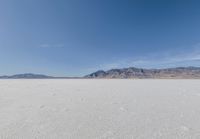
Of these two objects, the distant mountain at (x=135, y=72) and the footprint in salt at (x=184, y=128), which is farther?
the distant mountain at (x=135, y=72)

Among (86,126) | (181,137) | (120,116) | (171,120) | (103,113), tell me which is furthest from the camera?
(103,113)

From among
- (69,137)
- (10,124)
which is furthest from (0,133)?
(69,137)

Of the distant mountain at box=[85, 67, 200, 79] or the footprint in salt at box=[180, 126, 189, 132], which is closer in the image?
the footprint in salt at box=[180, 126, 189, 132]

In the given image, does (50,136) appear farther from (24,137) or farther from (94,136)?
(94,136)

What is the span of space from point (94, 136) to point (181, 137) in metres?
1.36

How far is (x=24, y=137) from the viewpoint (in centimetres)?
232

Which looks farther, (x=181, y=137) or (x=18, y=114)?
(x=18, y=114)

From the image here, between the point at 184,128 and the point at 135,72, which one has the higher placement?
the point at 135,72

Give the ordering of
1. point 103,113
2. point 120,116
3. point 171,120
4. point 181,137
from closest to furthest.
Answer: point 181,137, point 171,120, point 120,116, point 103,113

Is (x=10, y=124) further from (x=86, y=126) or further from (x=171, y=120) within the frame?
(x=171, y=120)

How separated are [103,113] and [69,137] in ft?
4.84

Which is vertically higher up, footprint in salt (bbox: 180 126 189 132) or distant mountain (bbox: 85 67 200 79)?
distant mountain (bbox: 85 67 200 79)

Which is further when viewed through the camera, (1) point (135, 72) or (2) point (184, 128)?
(1) point (135, 72)

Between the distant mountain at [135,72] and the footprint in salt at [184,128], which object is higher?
the distant mountain at [135,72]
